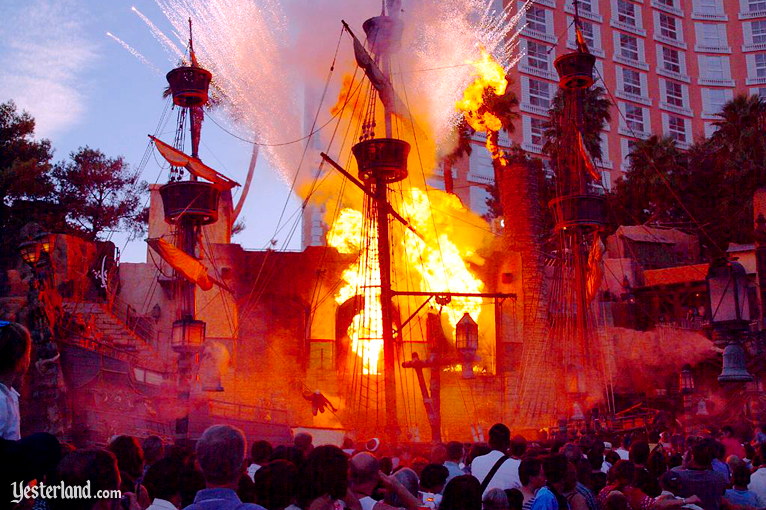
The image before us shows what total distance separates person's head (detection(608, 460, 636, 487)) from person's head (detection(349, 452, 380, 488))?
2342 millimetres

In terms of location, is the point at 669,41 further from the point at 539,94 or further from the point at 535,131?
the point at 535,131

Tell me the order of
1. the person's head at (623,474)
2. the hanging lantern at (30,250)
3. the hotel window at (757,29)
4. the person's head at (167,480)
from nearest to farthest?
the person's head at (167,480)
the person's head at (623,474)
the hanging lantern at (30,250)
the hotel window at (757,29)

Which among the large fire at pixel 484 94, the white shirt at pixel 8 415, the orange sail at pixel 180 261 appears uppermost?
the large fire at pixel 484 94

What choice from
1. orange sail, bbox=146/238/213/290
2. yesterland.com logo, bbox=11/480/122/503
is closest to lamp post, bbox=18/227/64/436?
orange sail, bbox=146/238/213/290

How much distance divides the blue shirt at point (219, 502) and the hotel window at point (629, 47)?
239 feet

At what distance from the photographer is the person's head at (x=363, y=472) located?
5.79 meters

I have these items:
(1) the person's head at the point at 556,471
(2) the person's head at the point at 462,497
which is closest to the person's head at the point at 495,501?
(2) the person's head at the point at 462,497

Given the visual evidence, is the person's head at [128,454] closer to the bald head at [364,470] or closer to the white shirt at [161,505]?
the white shirt at [161,505]

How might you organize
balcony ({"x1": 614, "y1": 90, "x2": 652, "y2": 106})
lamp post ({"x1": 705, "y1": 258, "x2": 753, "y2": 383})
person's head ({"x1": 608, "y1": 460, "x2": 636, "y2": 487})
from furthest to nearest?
balcony ({"x1": 614, "y1": 90, "x2": 652, "y2": 106})
lamp post ({"x1": 705, "y1": 258, "x2": 753, "y2": 383})
person's head ({"x1": 608, "y1": 460, "x2": 636, "y2": 487})

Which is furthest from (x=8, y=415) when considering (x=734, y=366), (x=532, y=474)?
(x=734, y=366)

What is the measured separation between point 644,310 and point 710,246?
9.54 m

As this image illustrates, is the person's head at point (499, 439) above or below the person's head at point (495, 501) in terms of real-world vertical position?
above

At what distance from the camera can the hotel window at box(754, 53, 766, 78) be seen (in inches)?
2899

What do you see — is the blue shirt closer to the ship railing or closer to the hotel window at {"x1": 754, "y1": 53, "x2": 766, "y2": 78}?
the ship railing
